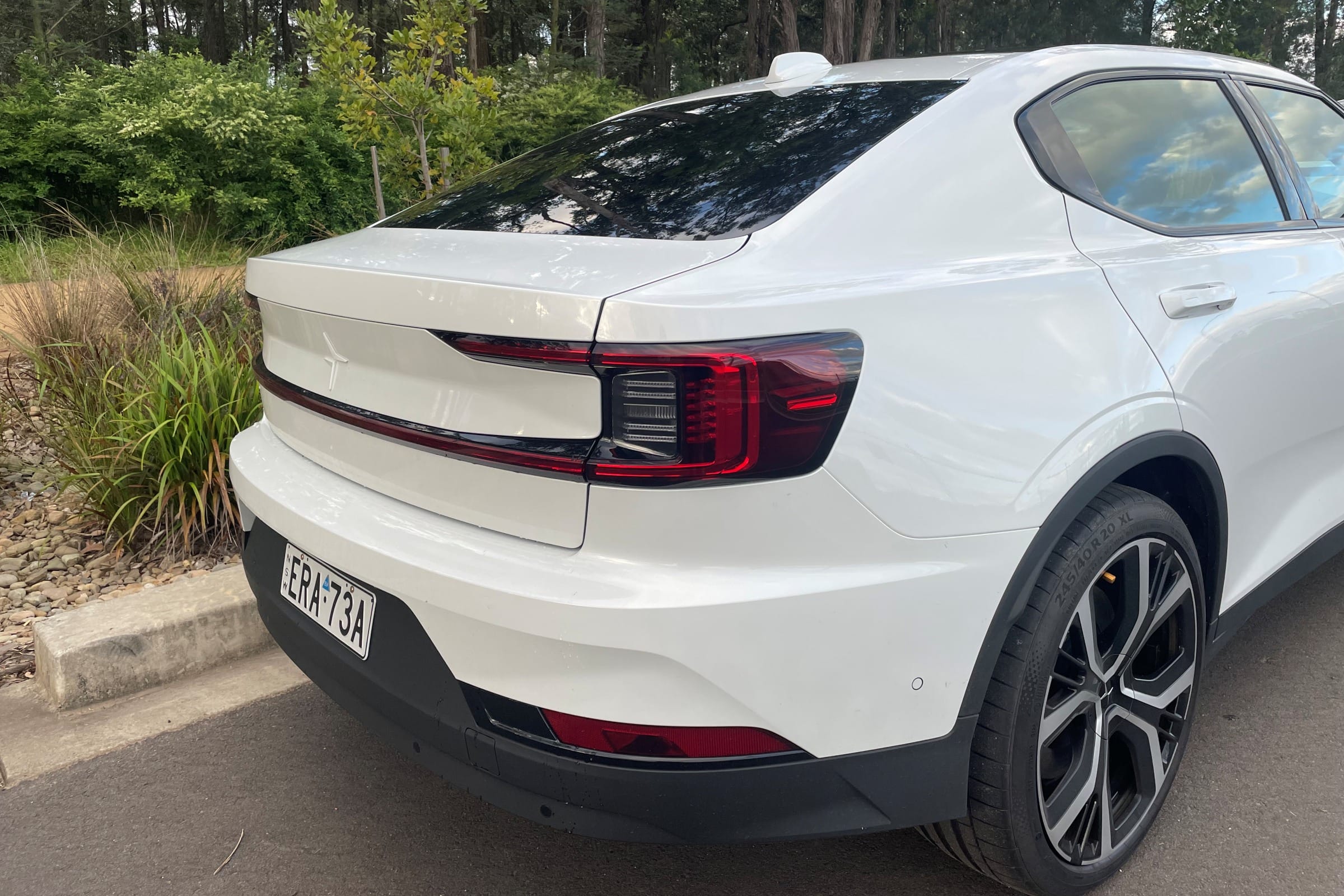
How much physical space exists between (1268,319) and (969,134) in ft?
3.32

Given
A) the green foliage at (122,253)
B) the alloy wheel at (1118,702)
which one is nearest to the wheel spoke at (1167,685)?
the alloy wheel at (1118,702)

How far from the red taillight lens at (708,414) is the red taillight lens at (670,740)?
0.39 meters

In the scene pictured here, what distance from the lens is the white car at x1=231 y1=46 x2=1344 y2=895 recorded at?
4.89ft

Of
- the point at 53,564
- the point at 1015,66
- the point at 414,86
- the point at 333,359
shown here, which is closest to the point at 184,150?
the point at 414,86

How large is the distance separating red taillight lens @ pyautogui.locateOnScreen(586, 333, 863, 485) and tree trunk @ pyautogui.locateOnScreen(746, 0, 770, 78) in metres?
24.1

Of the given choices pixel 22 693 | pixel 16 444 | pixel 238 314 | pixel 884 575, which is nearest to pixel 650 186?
pixel 884 575

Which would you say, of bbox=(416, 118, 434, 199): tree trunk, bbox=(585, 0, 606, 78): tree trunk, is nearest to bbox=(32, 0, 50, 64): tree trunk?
bbox=(585, 0, 606, 78): tree trunk

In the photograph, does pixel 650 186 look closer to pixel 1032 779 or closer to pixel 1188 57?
pixel 1032 779

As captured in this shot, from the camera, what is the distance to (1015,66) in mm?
2191

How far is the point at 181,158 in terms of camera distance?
1051 centimetres

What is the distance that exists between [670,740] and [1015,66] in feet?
5.42

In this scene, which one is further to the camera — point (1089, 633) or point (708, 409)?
point (1089, 633)

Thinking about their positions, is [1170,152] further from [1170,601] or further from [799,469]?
[799,469]

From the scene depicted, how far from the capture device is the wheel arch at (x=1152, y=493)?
170cm
